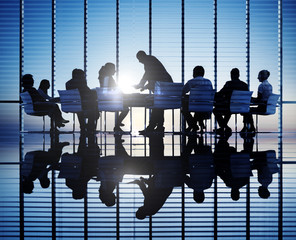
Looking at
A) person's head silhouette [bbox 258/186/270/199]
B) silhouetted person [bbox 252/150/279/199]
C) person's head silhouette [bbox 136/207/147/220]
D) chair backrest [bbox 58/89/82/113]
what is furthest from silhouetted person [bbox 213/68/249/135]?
person's head silhouette [bbox 136/207/147/220]

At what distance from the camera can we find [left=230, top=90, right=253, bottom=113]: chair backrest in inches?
186

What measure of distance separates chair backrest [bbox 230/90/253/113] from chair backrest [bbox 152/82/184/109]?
0.73 metres

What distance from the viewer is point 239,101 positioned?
4.75 metres

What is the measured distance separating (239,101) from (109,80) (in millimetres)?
1751

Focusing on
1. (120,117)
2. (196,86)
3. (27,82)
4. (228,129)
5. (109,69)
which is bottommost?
(228,129)

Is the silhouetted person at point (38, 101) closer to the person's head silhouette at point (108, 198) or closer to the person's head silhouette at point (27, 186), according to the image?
the person's head silhouette at point (27, 186)

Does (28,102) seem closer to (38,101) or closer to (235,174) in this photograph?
(38,101)

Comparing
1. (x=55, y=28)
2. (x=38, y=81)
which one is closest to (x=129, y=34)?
(x=55, y=28)

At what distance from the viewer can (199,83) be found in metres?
4.61

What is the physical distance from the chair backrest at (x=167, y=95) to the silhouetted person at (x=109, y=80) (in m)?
0.59

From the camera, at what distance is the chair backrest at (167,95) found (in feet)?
14.6

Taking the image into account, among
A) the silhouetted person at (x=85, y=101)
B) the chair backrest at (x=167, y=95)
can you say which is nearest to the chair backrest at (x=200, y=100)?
the chair backrest at (x=167, y=95)

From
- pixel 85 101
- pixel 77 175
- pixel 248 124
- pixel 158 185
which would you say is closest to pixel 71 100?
pixel 85 101

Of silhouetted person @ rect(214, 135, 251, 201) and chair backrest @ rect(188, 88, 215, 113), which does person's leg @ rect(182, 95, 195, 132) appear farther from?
silhouetted person @ rect(214, 135, 251, 201)
